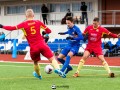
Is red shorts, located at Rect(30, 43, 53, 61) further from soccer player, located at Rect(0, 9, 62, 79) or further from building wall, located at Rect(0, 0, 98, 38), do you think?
building wall, located at Rect(0, 0, 98, 38)

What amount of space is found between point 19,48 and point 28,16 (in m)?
23.0

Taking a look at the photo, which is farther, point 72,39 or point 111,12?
point 111,12

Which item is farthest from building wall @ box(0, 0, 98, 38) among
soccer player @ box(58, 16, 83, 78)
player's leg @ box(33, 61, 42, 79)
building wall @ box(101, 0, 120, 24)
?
player's leg @ box(33, 61, 42, 79)

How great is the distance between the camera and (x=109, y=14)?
126 ft

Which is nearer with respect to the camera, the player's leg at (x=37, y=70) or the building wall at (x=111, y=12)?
the player's leg at (x=37, y=70)

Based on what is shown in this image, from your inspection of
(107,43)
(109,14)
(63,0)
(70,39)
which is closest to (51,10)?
(63,0)

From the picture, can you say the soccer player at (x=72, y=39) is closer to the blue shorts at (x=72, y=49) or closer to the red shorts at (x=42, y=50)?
the blue shorts at (x=72, y=49)

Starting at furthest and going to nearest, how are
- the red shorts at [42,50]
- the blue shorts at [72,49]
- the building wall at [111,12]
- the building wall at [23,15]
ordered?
the building wall at [23,15] → the building wall at [111,12] → the blue shorts at [72,49] → the red shorts at [42,50]

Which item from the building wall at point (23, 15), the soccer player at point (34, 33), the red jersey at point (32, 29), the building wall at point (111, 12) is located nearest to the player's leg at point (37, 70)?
the soccer player at point (34, 33)

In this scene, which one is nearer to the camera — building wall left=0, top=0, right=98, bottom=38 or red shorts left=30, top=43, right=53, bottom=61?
red shorts left=30, top=43, right=53, bottom=61

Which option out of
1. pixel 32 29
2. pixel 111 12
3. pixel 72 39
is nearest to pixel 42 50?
pixel 32 29

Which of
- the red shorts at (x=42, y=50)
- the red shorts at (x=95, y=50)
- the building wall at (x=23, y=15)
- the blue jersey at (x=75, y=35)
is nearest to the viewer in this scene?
the red shorts at (x=42, y=50)

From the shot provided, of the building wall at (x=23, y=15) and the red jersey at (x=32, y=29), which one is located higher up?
the red jersey at (x=32, y=29)

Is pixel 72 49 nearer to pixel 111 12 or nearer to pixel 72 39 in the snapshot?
pixel 72 39
